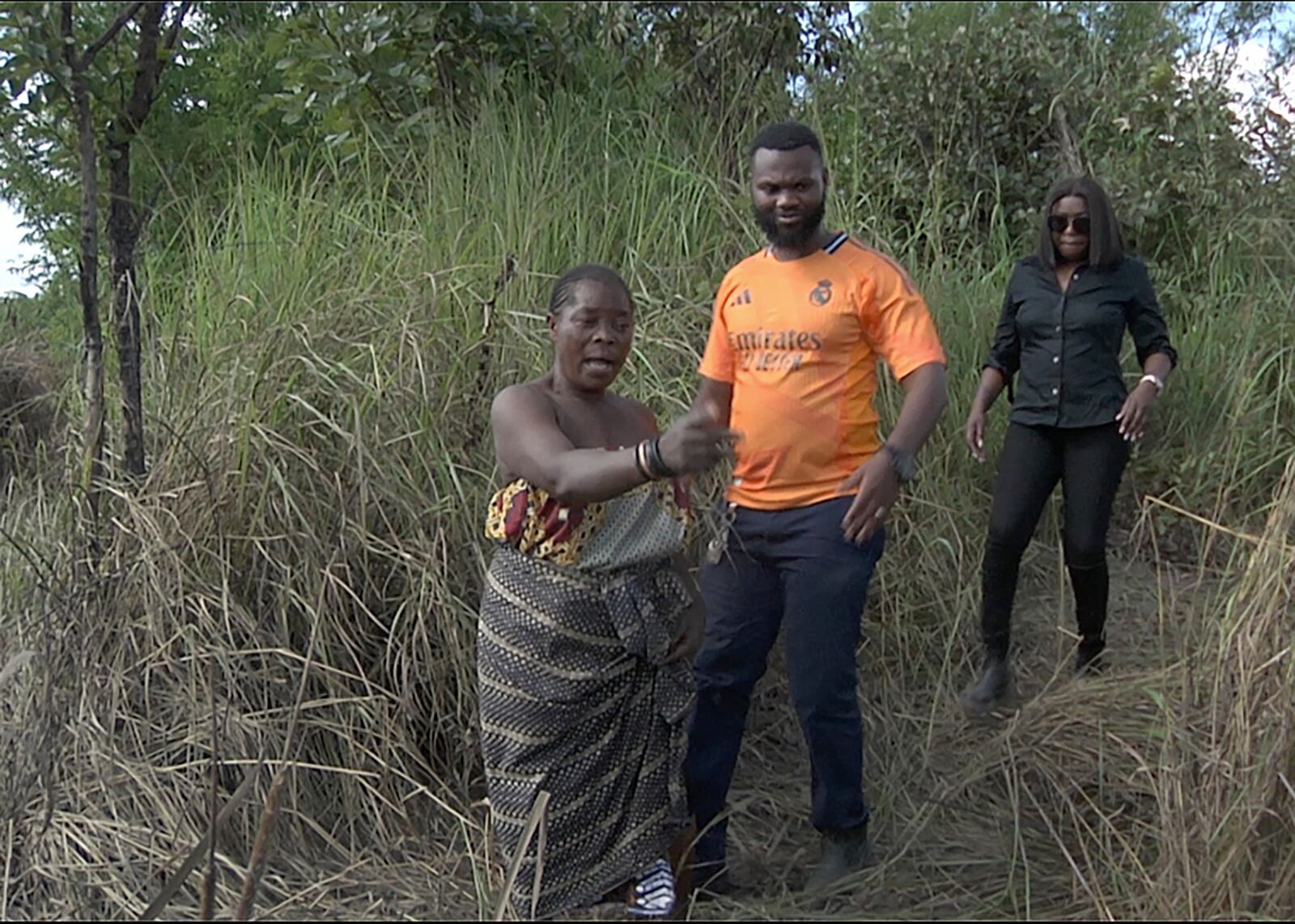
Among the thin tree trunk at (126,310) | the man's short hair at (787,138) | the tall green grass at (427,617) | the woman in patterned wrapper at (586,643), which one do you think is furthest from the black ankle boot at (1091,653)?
the thin tree trunk at (126,310)

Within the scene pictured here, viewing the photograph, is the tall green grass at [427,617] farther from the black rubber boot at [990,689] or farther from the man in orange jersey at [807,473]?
the man in orange jersey at [807,473]

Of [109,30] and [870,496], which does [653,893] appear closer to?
[870,496]

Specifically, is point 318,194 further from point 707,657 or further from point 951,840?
point 951,840

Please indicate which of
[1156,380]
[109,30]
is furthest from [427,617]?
[1156,380]

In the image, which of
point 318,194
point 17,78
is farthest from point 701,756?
point 318,194

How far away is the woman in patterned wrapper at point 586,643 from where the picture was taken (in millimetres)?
2791

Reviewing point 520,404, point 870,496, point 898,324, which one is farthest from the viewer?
point 898,324

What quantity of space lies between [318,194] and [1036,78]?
3.36 metres

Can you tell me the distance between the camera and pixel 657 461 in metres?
2.49

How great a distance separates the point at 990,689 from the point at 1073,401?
88cm

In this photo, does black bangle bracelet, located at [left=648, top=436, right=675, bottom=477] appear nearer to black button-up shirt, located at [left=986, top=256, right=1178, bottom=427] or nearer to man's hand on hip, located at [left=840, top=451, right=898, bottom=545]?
man's hand on hip, located at [left=840, top=451, right=898, bottom=545]

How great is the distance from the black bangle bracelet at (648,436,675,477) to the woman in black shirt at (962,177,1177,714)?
1901mm

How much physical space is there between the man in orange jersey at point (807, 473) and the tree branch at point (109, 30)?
1533mm

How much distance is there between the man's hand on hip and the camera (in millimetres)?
2850
